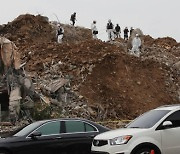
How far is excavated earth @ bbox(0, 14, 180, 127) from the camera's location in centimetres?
2859

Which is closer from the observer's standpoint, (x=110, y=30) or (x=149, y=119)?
(x=149, y=119)

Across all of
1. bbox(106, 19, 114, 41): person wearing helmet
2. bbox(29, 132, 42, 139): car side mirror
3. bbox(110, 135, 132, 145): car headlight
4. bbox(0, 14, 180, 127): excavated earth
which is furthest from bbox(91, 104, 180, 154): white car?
bbox(106, 19, 114, 41): person wearing helmet

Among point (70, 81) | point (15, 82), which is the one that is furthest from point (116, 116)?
point (15, 82)

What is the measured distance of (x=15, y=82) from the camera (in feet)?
80.4

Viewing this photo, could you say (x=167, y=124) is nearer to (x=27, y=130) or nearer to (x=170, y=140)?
(x=170, y=140)

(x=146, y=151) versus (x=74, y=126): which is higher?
(x=74, y=126)

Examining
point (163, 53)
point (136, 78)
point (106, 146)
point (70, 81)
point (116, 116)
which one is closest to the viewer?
point (106, 146)

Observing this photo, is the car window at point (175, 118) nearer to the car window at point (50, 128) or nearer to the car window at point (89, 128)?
the car window at point (89, 128)

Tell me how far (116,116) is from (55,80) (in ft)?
13.4

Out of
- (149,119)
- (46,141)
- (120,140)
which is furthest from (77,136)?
(120,140)

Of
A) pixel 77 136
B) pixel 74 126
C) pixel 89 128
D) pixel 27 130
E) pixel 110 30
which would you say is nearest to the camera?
pixel 27 130

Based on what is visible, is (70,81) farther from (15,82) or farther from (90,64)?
(15,82)

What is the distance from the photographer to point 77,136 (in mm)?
13703

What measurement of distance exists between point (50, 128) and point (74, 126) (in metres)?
0.71
